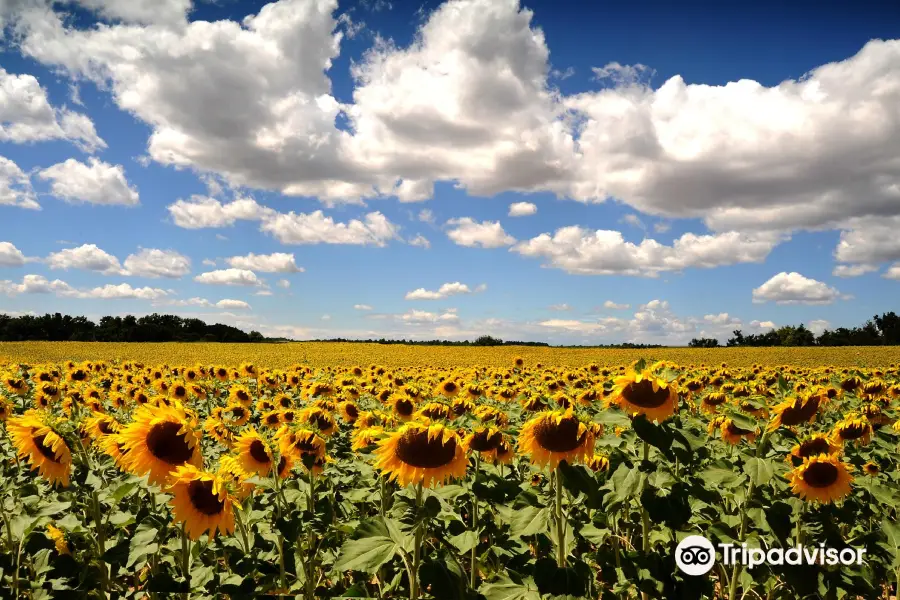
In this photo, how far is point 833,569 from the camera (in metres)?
4.39

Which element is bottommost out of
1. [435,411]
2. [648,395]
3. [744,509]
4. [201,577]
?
[201,577]

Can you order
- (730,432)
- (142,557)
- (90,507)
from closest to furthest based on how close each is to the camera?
(142,557) < (90,507) < (730,432)

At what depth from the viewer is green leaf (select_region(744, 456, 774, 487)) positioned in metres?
3.64

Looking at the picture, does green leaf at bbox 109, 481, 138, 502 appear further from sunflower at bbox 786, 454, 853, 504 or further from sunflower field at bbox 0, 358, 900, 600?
sunflower at bbox 786, 454, 853, 504

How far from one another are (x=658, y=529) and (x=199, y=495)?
13.6 feet

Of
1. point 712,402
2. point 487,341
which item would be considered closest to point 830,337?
point 487,341

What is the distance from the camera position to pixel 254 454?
5293 mm

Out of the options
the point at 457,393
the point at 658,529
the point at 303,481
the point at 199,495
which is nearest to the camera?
the point at 199,495

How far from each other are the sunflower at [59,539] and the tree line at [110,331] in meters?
77.2

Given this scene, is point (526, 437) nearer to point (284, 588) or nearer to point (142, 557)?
point (284, 588)

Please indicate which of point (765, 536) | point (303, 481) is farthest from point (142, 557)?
point (765, 536)

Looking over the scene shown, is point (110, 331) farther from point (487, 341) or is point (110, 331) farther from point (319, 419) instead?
point (319, 419)

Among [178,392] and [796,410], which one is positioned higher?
[796,410]

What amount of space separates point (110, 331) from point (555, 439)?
8963 centimetres
